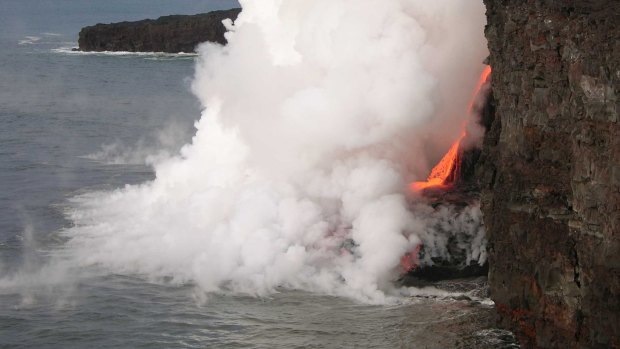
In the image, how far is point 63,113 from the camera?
7450 centimetres

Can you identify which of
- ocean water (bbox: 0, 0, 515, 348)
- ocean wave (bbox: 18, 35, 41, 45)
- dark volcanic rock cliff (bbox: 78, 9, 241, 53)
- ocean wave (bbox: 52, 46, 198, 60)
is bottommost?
ocean water (bbox: 0, 0, 515, 348)

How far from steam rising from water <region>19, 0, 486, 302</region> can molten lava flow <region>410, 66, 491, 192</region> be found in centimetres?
37

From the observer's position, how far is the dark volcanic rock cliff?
402 feet

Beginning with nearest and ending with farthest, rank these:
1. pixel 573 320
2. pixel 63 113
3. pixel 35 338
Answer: pixel 573 320
pixel 35 338
pixel 63 113

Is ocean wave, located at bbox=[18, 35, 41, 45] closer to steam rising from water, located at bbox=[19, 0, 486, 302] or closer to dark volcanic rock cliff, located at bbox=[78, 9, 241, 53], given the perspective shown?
dark volcanic rock cliff, located at bbox=[78, 9, 241, 53]

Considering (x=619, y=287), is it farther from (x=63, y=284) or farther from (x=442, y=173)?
(x=63, y=284)

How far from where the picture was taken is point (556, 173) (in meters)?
25.7

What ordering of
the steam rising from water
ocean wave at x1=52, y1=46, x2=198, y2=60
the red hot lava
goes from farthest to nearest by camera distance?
ocean wave at x1=52, y1=46, x2=198, y2=60 → the red hot lava → the steam rising from water

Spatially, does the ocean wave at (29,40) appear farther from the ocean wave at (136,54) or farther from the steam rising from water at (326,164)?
the steam rising from water at (326,164)

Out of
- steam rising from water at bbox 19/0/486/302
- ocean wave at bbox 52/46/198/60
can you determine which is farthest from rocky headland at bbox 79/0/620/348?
ocean wave at bbox 52/46/198/60

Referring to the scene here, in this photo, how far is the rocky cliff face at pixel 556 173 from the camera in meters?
23.6

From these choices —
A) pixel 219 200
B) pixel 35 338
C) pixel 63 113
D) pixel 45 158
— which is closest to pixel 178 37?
pixel 63 113

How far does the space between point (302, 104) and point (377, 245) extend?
5874 mm

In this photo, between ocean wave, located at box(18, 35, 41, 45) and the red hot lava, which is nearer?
the red hot lava
